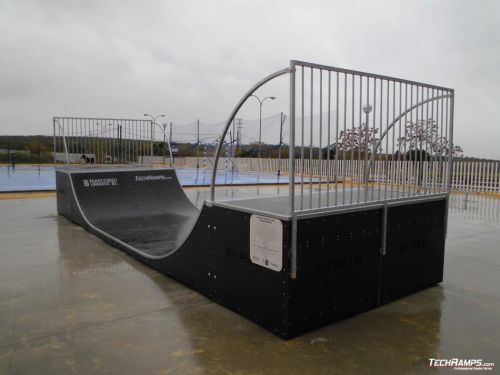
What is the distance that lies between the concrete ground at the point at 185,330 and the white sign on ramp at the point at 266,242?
576 mm

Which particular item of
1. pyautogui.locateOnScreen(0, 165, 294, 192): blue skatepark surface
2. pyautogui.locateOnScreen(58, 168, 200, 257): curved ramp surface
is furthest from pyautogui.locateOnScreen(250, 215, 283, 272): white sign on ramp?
pyautogui.locateOnScreen(0, 165, 294, 192): blue skatepark surface

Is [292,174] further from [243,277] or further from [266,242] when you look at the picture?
[243,277]

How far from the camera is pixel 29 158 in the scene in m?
33.7

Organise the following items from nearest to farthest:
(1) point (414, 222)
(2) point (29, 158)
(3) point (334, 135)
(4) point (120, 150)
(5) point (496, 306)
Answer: (3) point (334, 135)
(5) point (496, 306)
(1) point (414, 222)
(4) point (120, 150)
(2) point (29, 158)

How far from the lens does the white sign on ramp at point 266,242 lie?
3119 millimetres

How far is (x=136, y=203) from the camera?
8812mm

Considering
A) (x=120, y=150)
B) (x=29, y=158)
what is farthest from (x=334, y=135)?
(x=29, y=158)

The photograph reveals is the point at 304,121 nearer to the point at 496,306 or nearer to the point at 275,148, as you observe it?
the point at 496,306

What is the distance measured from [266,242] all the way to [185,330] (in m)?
0.97

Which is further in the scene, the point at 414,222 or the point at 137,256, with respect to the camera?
the point at 137,256

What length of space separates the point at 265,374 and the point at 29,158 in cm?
3626

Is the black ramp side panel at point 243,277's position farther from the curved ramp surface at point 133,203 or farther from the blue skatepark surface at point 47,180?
the blue skatepark surface at point 47,180

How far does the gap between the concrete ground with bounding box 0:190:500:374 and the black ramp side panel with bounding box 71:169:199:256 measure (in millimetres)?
2005

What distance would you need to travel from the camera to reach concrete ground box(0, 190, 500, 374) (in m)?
2.76
